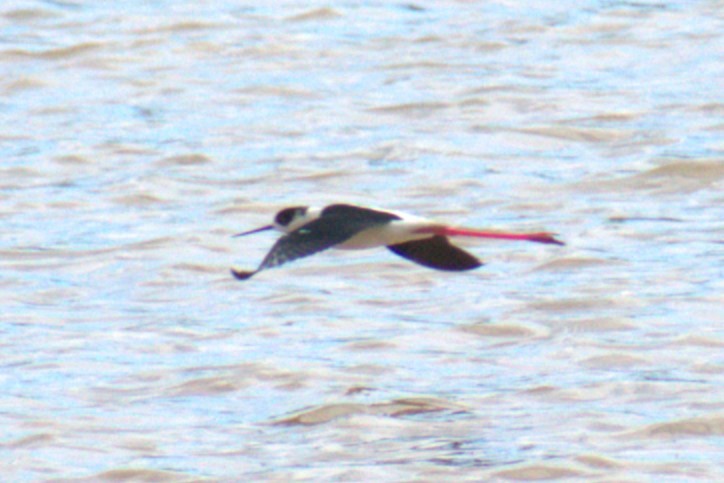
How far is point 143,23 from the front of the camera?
16156 millimetres

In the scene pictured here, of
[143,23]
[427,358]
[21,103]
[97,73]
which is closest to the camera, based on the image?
[427,358]

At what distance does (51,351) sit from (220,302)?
1088 mm

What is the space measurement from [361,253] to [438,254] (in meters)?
2.27

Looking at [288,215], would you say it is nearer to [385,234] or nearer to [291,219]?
[291,219]

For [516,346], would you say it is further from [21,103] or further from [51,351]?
[21,103]

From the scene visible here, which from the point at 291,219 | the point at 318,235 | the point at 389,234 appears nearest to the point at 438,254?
Result: the point at 389,234

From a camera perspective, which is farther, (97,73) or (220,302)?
(97,73)

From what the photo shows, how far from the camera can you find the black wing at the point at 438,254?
753 centimetres

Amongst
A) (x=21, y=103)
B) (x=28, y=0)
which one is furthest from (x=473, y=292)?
(x=28, y=0)

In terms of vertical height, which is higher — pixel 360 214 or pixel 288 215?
pixel 360 214

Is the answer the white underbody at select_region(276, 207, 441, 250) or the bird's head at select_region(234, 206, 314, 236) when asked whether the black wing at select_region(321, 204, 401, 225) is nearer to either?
the white underbody at select_region(276, 207, 441, 250)

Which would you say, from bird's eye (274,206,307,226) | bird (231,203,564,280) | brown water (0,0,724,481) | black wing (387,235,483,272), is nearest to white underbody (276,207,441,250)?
bird (231,203,564,280)

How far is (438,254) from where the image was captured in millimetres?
7559

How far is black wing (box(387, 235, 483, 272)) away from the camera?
7.53 m
